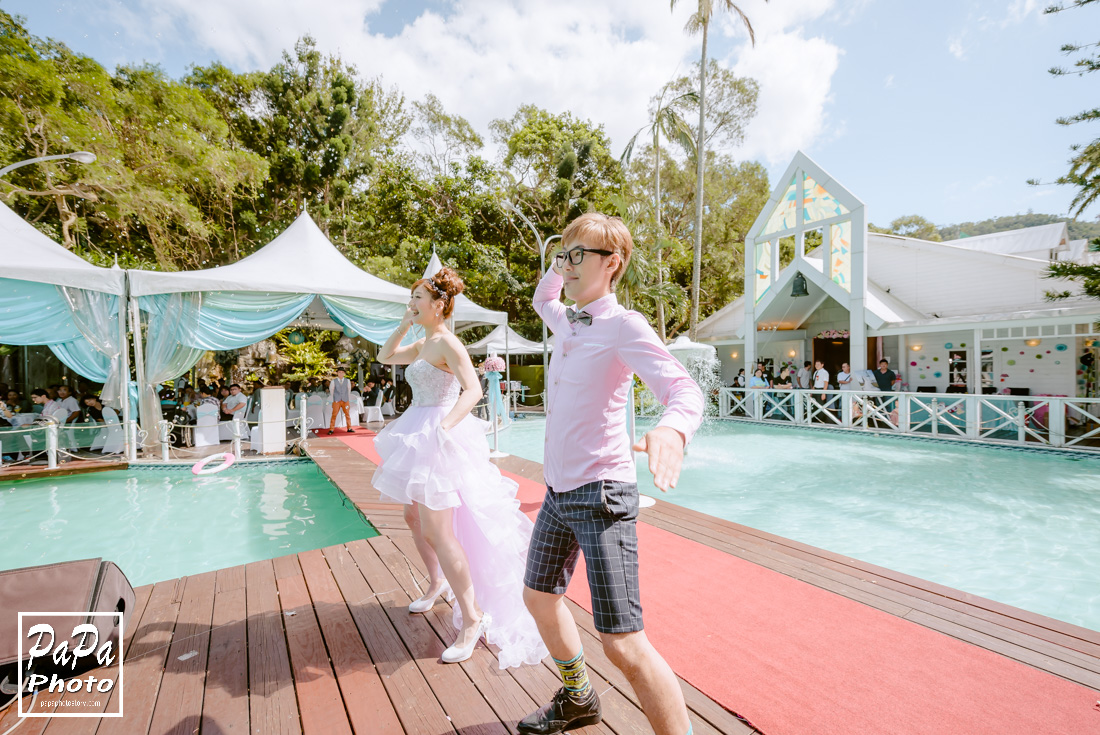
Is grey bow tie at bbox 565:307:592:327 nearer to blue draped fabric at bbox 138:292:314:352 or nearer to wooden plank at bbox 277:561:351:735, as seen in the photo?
wooden plank at bbox 277:561:351:735

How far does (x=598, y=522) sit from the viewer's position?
1.59m

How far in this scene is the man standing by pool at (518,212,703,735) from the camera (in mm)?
1526

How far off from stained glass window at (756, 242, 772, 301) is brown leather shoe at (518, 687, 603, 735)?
1624cm

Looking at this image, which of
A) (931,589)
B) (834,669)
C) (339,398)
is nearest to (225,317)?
(339,398)

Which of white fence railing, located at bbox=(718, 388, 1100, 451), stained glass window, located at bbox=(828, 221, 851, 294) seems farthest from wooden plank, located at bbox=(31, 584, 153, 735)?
stained glass window, located at bbox=(828, 221, 851, 294)

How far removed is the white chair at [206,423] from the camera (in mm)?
10266

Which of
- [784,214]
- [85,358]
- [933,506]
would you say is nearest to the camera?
[933,506]

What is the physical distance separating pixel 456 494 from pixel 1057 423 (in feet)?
40.4

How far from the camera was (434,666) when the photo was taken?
2406mm

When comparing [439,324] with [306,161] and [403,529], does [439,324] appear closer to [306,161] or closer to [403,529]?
[403,529]

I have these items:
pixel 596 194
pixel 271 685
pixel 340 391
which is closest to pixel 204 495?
pixel 340 391

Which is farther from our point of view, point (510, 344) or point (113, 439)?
point (510, 344)

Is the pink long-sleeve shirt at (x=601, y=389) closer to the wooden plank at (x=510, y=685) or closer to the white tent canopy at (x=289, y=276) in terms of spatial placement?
the wooden plank at (x=510, y=685)

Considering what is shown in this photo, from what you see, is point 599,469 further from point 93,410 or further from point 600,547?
point 93,410
